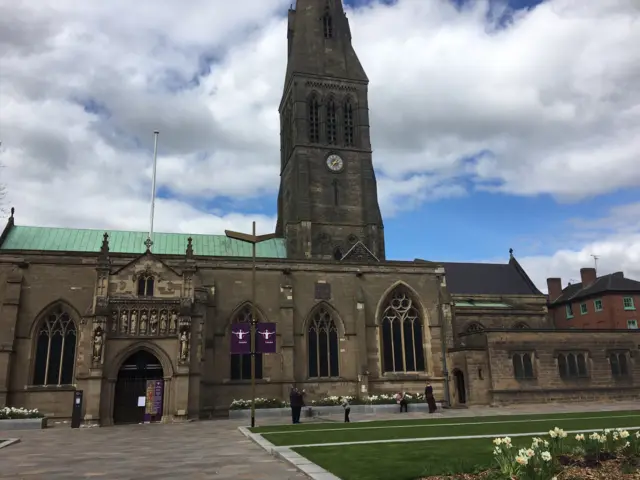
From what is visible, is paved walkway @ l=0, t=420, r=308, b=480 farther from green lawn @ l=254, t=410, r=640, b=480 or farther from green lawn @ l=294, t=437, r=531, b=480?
green lawn @ l=254, t=410, r=640, b=480

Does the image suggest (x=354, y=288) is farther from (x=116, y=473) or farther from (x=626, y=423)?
(x=116, y=473)

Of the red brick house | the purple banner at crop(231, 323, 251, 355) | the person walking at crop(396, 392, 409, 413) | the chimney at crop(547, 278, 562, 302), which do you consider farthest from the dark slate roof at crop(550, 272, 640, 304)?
the purple banner at crop(231, 323, 251, 355)

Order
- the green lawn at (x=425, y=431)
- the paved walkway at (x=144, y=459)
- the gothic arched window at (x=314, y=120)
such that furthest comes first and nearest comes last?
the gothic arched window at (x=314, y=120), the green lawn at (x=425, y=431), the paved walkway at (x=144, y=459)

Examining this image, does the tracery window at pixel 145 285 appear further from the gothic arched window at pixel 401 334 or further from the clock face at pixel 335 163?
the clock face at pixel 335 163

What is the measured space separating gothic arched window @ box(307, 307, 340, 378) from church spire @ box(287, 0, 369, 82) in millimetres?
28278

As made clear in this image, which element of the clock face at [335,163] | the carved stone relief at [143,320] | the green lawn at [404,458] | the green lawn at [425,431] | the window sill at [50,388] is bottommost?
the green lawn at [425,431]

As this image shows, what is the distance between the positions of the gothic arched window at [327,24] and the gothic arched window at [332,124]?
26.6 feet

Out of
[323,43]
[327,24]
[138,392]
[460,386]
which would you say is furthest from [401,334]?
[327,24]

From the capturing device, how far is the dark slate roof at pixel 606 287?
174 feet

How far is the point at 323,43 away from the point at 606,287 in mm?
38346

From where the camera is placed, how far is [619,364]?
132 feet

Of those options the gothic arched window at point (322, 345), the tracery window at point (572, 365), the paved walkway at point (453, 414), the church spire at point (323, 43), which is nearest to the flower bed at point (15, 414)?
the paved walkway at point (453, 414)

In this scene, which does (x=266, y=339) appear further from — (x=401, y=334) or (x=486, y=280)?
(x=486, y=280)

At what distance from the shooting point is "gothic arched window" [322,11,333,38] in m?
58.7
